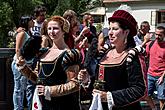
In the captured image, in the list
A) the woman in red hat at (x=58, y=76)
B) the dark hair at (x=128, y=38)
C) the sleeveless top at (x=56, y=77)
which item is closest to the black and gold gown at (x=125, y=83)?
the dark hair at (x=128, y=38)

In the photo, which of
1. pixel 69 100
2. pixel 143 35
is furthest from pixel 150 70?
pixel 69 100

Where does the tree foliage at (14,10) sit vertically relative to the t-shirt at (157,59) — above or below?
above

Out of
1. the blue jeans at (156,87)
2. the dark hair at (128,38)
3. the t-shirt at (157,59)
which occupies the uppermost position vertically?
the dark hair at (128,38)

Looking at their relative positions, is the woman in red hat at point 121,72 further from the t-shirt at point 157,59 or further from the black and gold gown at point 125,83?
the t-shirt at point 157,59

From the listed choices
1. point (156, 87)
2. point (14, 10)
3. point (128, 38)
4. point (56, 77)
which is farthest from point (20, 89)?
point (14, 10)

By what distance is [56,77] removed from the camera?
4.25 metres

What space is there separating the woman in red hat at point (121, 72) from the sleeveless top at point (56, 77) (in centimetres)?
49

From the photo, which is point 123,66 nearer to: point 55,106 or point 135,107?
point 135,107

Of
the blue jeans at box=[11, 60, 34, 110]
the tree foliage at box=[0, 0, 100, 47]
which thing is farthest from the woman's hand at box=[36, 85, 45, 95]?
the tree foliage at box=[0, 0, 100, 47]

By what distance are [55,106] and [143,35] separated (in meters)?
5.27

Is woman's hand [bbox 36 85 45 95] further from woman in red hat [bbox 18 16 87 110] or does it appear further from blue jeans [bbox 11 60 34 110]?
blue jeans [bbox 11 60 34 110]

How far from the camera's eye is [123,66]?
371 cm

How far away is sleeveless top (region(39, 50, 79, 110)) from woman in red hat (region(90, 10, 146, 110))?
485 mm

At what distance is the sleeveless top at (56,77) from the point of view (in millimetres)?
4219
